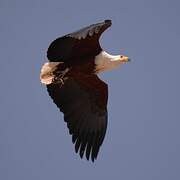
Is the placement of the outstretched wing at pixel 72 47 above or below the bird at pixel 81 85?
above

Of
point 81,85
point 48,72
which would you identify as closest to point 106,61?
point 81,85

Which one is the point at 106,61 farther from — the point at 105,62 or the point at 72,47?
the point at 72,47

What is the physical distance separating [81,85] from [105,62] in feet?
2.56

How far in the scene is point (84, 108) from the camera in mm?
9578

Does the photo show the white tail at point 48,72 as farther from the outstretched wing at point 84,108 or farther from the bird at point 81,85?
the outstretched wing at point 84,108

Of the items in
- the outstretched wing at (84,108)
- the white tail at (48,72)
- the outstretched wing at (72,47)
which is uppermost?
the outstretched wing at (72,47)

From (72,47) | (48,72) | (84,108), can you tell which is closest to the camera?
(72,47)

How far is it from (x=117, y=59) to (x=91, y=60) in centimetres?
49

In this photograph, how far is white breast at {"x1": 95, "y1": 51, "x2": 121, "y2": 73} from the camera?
9.05m

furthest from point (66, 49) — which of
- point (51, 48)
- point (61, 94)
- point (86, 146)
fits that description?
point (86, 146)

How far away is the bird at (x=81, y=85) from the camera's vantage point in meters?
8.90

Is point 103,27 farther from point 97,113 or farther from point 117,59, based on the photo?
point 97,113

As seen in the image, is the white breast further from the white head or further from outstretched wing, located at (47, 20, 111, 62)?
outstretched wing, located at (47, 20, 111, 62)

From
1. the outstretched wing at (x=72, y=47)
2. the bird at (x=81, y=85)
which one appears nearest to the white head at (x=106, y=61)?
the bird at (x=81, y=85)
